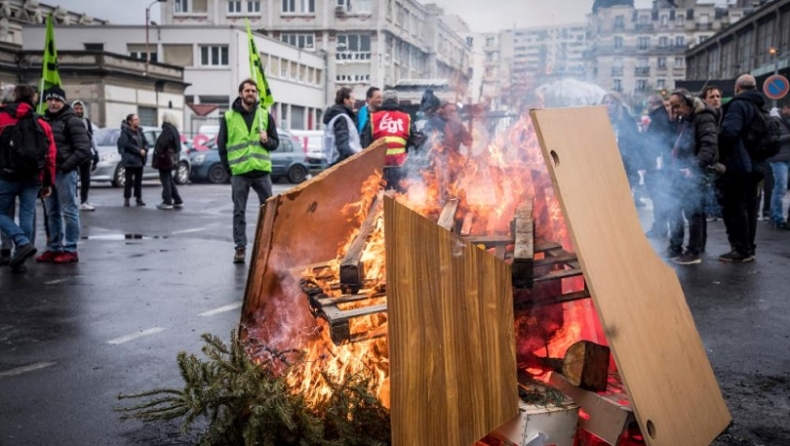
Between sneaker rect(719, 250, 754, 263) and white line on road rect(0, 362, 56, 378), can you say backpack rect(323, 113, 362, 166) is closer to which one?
sneaker rect(719, 250, 754, 263)

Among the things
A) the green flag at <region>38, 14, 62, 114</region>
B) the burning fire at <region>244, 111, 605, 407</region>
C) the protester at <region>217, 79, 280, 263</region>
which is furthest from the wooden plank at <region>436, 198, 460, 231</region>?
the green flag at <region>38, 14, 62, 114</region>

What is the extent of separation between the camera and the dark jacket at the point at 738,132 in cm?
825

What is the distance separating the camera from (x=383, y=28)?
7195 mm

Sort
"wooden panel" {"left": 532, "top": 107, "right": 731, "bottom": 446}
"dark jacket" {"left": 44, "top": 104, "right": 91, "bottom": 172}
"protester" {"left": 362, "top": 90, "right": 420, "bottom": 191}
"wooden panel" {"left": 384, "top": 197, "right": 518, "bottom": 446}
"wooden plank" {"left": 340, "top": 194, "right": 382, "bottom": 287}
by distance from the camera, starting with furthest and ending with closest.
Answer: "protester" {"left": 362, "top": 90, "right": 420, "bottom": 191} → "dark jacket" {"left": 44, "top": 104, "right": 91, "bottom": 172} → "wooden plank" {"left": 340, "top": 194, "right": 382, "bottom": 287} → "wooden panel" {"left": 532, "top": 107, "right": 731, "bottom": 446} → "wooden panel" {"left": 384, "top": 197, "right": 518, "bottom": 446}

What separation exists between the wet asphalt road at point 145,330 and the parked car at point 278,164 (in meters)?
14.5

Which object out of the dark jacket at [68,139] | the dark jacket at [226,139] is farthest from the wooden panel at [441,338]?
the dark jacket at [68,139]

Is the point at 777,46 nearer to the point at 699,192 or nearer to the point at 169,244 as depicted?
the point at 699,192

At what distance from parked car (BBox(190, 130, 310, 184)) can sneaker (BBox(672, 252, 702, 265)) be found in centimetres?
1765

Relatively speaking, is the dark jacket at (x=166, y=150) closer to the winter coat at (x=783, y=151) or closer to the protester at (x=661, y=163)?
the protester at (x=661, y=163)

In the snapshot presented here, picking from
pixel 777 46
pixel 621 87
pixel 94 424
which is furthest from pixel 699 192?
pixel 777 46

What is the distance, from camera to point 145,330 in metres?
5.45

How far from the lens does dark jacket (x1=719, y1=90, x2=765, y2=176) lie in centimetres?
825

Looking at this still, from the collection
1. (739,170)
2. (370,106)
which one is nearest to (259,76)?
(370,106)

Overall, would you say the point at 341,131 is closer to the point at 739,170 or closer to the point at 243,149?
the point at 243,149
